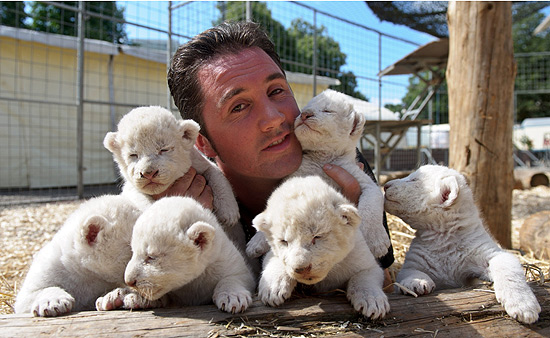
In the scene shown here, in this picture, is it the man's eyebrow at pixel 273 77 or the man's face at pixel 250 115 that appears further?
the man's eyebrow at pixel 273 77

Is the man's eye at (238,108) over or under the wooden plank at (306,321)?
over

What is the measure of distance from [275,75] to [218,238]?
1.32 metres

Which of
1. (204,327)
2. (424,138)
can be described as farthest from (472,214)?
(424,138)

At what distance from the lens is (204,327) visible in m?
1.95

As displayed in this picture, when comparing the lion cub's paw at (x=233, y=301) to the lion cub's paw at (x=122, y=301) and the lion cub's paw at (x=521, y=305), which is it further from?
the lion cub's paw at (x=521, y=305)

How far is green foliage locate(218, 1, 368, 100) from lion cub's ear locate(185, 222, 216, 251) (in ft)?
27.2

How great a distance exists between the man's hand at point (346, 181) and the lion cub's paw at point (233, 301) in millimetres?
983

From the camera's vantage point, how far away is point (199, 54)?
3.24 meters

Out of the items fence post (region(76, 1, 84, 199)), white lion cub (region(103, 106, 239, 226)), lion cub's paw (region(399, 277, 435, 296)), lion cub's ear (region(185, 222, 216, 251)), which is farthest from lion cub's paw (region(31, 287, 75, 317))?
fence post (region(76, 1, 84, 199))

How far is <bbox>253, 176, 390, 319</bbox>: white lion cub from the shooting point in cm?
201

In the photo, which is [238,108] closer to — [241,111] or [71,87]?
[241,111]

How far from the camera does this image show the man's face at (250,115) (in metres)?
2.91

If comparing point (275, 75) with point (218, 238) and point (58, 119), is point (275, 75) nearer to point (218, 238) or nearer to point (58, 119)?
point (218, 238)

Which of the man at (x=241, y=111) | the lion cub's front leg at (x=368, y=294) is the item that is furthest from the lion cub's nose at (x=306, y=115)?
the lion cub's front leg at (x=368, y=294)
